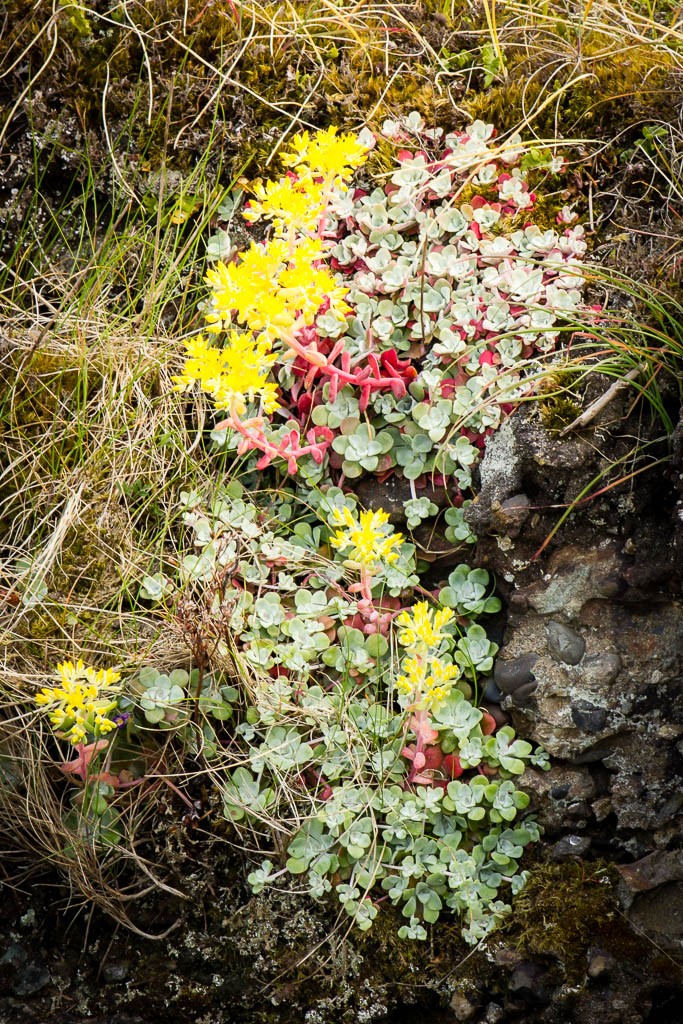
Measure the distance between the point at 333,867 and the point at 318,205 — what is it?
1.78 metres

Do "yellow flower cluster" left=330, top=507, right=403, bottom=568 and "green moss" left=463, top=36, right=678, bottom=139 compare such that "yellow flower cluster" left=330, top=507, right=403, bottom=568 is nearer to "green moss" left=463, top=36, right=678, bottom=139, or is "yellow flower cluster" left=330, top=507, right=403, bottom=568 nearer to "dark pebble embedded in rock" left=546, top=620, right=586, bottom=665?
"dark pebble embedded in rock" left=546, top=620, right=586, bottom=665

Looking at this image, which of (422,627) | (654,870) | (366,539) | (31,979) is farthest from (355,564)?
(31,979)

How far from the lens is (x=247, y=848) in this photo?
7.77 ft

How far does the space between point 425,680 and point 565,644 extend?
439mm

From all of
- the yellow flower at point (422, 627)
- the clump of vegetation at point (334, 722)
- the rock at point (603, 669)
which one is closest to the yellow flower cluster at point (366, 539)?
the clump of vegetation at point (334, 722)

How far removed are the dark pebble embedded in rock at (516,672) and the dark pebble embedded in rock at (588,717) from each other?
0.48 ft

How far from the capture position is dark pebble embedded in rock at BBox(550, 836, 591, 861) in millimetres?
2301

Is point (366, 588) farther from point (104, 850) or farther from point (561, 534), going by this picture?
point (104, 850)

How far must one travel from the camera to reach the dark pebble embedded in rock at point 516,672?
2.38 m

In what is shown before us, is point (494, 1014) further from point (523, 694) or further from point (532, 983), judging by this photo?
point (523, 694)

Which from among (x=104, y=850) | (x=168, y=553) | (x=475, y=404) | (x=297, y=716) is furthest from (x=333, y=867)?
(x=475, y=404)

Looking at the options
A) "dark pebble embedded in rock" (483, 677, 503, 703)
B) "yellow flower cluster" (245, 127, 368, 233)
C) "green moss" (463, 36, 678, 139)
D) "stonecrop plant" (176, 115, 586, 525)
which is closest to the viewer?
"yellow flower cluster" (245, 127, 368, 233)

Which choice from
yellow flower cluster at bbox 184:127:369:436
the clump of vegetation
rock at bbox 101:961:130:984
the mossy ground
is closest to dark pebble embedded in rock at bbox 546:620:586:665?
the clump of vegetation

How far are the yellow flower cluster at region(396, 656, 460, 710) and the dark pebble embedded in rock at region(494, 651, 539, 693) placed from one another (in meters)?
0.20
